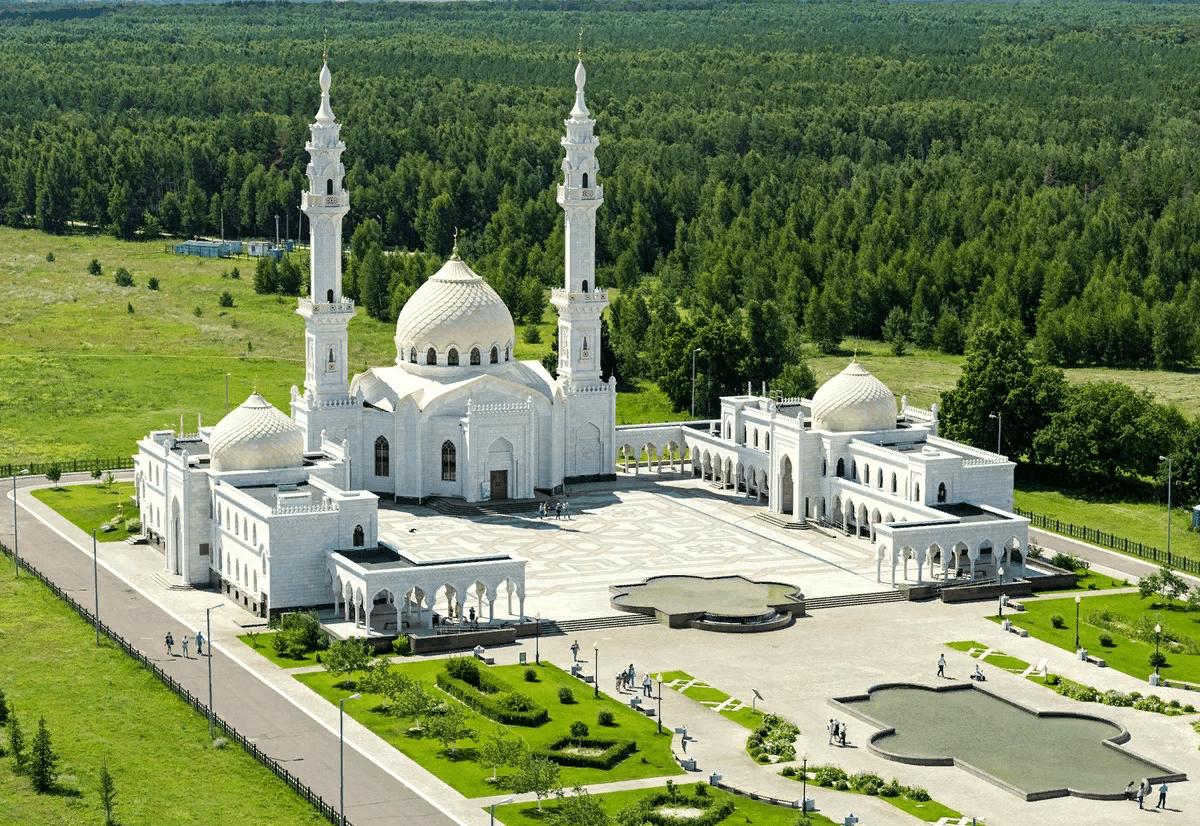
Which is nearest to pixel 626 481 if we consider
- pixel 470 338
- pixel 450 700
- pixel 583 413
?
pixel 583 413

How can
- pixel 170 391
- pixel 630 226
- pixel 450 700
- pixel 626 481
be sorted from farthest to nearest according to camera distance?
pixel 630 226
pixel 170 391
pixel 626 481
pixel 450 700

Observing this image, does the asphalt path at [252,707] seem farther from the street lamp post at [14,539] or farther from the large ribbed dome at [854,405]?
the large ribbed dome at [854,405]

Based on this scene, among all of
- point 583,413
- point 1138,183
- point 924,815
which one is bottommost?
point 924,815

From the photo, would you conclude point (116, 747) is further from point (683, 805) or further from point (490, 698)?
point (683, 805)

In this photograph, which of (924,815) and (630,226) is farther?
(630,226)

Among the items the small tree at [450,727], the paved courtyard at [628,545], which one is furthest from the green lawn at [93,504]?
the small tree at [450,727]

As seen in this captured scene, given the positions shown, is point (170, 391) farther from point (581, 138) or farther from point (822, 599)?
point (822, 599)
